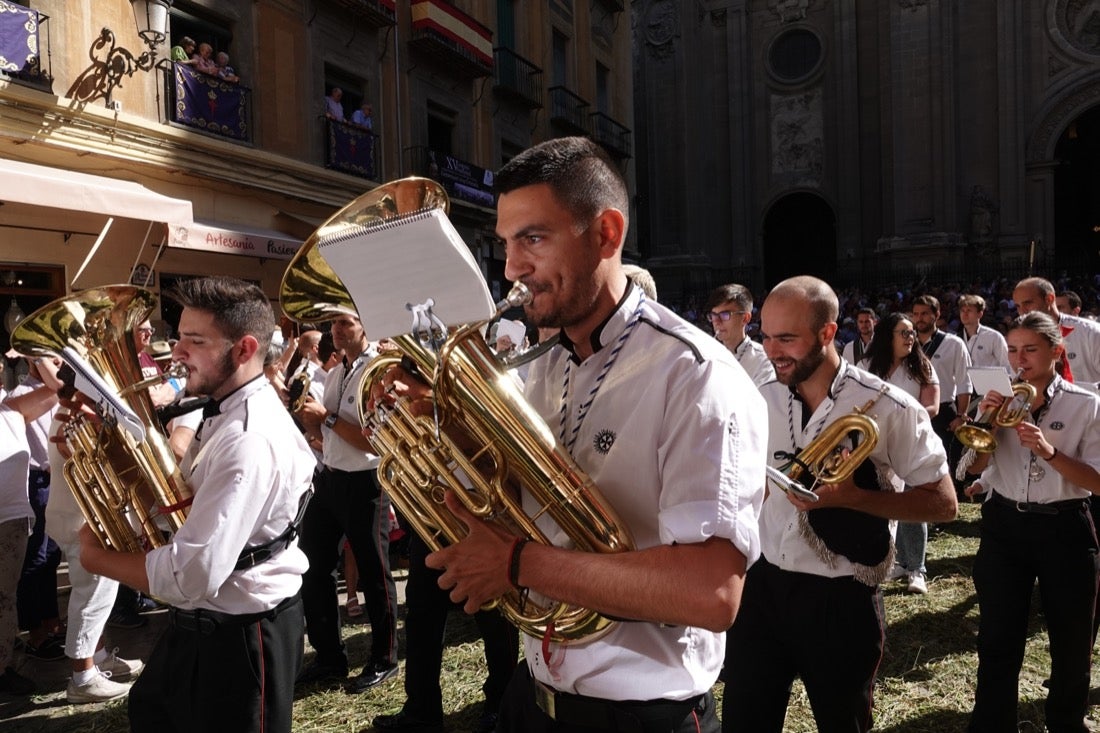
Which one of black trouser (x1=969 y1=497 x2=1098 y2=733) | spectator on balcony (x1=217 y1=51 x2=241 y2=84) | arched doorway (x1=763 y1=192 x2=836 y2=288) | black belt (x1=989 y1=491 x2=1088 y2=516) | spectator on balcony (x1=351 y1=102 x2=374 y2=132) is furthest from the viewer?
arched doorway (x1=763 y1=192 x2=836 y2=288)

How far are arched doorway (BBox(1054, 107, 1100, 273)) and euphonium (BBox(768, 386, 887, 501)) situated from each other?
93.0 ft

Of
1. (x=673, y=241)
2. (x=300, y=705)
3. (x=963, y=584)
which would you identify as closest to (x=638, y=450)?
(x=300, y=705)

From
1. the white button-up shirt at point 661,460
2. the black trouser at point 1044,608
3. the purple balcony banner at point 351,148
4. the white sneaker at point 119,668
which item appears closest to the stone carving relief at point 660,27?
the purple balcony banner at point 351,148

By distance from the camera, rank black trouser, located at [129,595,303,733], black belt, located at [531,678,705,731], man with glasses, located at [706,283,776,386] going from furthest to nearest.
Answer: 1. man with glasses, located at [706,283,776,386]
2. black trouser, located at [129,595,303,733]
3. black belt, located at [531,678,705,731]

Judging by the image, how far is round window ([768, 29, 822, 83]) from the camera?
91.6 ft

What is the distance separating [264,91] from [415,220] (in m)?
13.6

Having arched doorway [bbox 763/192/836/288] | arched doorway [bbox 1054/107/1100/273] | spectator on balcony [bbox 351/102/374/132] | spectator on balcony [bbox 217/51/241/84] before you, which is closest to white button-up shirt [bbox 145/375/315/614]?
spectator on balcony [bbox 217/51/241/84]

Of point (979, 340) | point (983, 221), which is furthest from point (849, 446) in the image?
point (983, 221)

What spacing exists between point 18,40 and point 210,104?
2.98 m

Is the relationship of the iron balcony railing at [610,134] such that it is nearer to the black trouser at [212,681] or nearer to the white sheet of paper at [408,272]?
the black trouser at [212,681]

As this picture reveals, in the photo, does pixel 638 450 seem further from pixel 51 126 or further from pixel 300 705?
pixel 51 126

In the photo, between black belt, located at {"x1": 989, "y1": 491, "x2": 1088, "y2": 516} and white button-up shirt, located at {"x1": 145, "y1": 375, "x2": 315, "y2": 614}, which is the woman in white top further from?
white button-up shirt, located at {"x1": 145, "y1": 375, "x2": 315, "y2": 614}

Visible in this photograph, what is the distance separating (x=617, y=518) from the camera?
1688mm

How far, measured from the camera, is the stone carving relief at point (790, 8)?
2769 cm
